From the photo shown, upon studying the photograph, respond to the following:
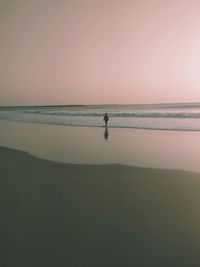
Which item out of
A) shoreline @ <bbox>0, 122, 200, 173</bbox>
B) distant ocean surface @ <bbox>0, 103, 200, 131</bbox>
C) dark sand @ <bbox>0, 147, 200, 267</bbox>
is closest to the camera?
dark sand @ <bbox>0, 147, 200, 267</bbox>

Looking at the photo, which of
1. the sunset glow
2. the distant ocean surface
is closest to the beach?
the sunset glow

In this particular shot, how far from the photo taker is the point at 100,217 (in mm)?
1914

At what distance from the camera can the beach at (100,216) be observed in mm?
1587

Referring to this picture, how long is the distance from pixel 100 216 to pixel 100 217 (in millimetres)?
13

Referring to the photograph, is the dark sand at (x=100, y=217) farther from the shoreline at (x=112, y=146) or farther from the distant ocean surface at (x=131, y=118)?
the distant ocean surface at (x=131, y=118)

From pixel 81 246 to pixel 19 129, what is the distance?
3.07m

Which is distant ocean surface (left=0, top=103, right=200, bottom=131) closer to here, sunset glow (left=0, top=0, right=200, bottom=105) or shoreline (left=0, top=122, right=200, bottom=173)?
shoreline (left=0, top=122, right=200, bottom=173)

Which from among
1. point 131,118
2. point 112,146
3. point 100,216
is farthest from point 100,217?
point 131,118

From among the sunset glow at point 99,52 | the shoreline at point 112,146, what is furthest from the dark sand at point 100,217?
the sunset glow at point 99,52

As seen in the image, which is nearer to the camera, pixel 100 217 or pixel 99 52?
pixel 100 217

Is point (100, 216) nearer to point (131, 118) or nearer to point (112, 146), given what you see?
point (112, 146)

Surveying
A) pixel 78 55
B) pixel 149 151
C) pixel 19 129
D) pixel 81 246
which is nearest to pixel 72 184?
pixel 81 246

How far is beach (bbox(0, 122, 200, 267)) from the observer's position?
159cm

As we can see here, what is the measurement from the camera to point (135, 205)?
2.01 m
